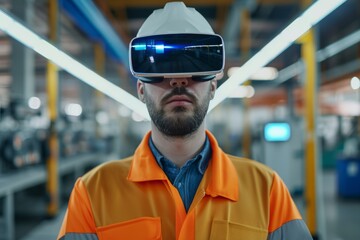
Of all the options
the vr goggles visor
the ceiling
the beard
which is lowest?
the beard

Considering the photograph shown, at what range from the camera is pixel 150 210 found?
47.8 inches

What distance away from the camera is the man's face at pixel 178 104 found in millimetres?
1178

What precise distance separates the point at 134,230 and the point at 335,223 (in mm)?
4941

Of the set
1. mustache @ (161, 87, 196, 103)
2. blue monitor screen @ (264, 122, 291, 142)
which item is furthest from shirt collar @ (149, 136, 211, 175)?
blue monitor screen @ (264, 122, 291, 142)

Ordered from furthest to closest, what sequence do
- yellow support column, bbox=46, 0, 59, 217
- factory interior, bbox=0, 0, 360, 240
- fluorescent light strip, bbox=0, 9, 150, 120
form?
yellow support column, bbox=46, 0, 59, 217
factory interior, bbox=0, 0, 360, 240
fluorescent light strip, bbox=0, 9, 150, 120

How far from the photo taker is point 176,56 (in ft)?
3.71

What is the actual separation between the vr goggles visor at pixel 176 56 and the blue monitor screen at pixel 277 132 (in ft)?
21.4

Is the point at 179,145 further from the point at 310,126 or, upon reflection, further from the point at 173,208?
the point at 310,126

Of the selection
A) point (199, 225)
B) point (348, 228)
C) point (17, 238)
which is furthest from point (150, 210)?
point (348, 228)

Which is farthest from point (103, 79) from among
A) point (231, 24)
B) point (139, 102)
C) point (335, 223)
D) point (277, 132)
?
point (231, 24)

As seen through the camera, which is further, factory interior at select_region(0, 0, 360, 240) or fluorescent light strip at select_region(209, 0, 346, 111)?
factory interior at select_region(0, 0, 360, 240)

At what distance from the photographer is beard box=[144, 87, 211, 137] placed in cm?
118

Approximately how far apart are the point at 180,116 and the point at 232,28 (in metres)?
8.58

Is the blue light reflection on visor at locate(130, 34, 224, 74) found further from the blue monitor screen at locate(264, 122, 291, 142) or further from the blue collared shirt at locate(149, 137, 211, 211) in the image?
the blue monitor screen at locate(264, 122, 291, 142)
